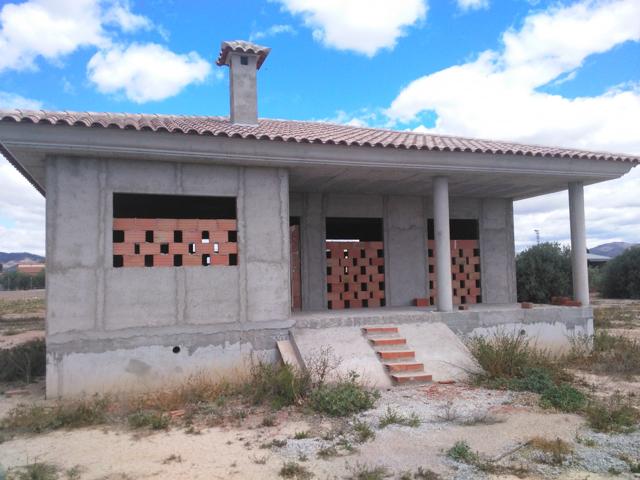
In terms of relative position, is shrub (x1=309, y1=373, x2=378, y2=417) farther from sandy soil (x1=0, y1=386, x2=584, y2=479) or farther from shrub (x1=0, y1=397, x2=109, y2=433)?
shrub (x1=0, y1=397, x2=109, y2=433)

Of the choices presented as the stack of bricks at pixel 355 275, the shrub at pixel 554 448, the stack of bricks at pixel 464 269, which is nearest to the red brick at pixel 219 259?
the stack of bricks at pixel 355 275

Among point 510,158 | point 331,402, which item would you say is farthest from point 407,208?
point 331,402

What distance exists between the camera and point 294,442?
5.74 meters

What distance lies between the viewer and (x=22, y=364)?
9477 millimetres

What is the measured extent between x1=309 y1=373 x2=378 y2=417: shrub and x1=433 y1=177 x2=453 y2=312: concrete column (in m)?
3.64

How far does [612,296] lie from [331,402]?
105 feet

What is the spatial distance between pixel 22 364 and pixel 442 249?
846 cm

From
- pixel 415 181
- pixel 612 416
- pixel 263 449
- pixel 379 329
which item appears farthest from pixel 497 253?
pixel 263 449

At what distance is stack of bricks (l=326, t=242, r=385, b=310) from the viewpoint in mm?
12328

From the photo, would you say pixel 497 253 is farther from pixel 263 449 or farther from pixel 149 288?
pixel 263 449

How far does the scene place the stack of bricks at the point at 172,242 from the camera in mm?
8562

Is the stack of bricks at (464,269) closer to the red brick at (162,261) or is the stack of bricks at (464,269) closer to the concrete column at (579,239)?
the concrete column at (579,239)

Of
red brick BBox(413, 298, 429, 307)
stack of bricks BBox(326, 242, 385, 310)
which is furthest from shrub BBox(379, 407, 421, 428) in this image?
red brick BBox(413, 298, 429, 307)

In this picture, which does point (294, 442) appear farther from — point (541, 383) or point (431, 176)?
point (431, 176)
